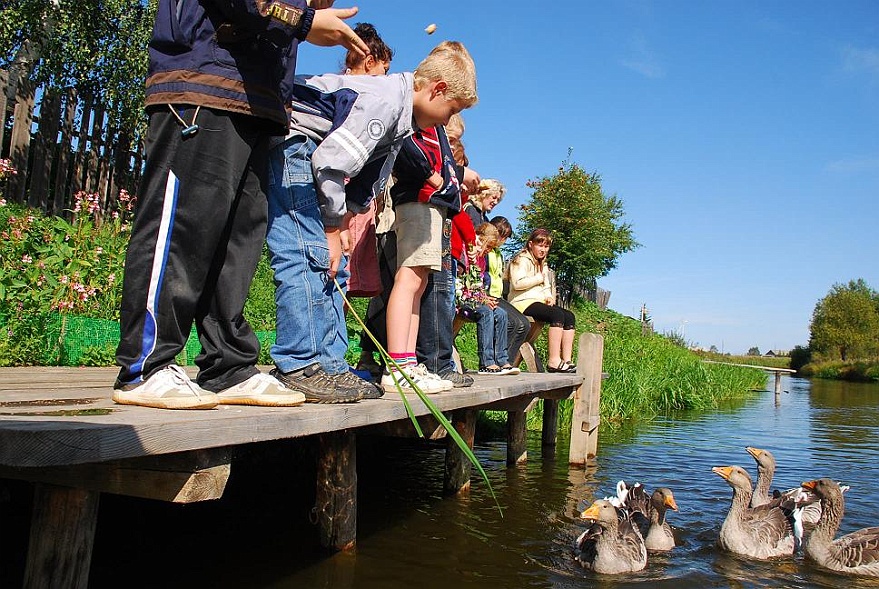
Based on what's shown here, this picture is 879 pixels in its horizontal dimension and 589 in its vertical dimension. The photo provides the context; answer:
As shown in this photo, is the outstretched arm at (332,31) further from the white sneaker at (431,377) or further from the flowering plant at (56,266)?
the flowering plant at (56,266)

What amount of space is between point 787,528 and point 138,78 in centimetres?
998

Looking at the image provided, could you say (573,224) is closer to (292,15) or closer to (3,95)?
(3,95)

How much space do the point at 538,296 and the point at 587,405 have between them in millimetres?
1381

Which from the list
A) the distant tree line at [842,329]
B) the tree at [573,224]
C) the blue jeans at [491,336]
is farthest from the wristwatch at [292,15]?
the distant tree line at [842,329]

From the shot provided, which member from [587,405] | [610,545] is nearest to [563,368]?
[587,405]

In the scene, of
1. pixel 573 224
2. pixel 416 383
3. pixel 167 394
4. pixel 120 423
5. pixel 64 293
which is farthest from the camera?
pixel 573 224

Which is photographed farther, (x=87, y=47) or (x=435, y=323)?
(x=87, y=47)

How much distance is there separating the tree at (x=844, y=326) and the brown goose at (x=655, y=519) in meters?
46.4

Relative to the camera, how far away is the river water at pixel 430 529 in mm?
3701

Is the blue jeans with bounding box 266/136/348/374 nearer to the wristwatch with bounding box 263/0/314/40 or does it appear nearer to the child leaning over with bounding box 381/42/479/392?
the wristwatch with bounding box 263/0/314/40

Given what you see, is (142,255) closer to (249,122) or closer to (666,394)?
(249,122)

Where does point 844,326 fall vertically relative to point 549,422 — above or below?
above

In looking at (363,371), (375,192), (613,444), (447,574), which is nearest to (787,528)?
(447,574)

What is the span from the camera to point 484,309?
292 inches
